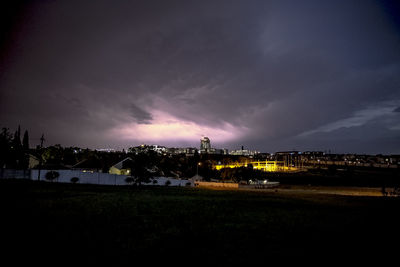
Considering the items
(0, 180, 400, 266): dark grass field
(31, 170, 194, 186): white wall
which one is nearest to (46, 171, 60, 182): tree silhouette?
(31, 170, 194, 186): white wall

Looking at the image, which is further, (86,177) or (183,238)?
(86,177)

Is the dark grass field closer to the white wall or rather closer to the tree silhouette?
the tree silhouette

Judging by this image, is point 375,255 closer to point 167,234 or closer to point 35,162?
point 167,234

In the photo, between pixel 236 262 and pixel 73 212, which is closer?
pixel 236 262

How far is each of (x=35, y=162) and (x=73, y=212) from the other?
217 feet

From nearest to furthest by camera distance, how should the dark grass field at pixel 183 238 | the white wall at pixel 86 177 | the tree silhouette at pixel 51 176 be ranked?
the dark grass field at pixel 183 238
the tree silhouette at pixel 51 176
the white wall at pixel 86 177

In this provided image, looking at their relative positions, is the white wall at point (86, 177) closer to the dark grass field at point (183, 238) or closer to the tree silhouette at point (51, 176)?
the tree silhouette at point (51, 176)

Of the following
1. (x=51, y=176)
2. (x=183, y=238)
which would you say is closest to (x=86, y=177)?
(x=51, y=176)

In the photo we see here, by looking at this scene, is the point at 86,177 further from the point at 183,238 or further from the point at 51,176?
the point at 183,238

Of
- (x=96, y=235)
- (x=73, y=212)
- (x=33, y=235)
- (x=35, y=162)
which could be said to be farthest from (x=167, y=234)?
(x=35, y=162)

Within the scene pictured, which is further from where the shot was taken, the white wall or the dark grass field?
the white wall

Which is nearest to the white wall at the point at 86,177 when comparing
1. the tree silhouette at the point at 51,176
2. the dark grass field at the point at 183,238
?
the tree silhouette at the point at 51,176

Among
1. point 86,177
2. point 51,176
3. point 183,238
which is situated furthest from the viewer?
point 86,177

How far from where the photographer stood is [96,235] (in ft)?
31.5
